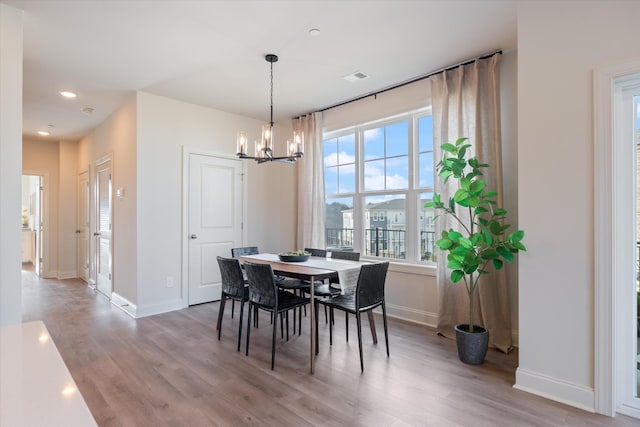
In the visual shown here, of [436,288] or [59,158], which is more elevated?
[59,158]

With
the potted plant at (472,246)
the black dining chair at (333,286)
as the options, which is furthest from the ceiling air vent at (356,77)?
the black dining chair at (333,286)

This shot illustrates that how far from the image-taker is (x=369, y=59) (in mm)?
3412

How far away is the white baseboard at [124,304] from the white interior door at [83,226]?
214 cm

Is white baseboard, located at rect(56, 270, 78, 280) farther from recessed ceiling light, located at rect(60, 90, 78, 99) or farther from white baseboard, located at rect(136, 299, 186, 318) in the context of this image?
recessed ceiling light, located at rect(60, 90, 78, 99)

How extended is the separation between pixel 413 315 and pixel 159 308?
10.5 feet

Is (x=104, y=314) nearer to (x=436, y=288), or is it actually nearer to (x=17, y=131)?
(x=17, y=131)

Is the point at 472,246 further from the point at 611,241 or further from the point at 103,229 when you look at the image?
the point at 103,229

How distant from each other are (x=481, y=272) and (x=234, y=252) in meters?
2.74

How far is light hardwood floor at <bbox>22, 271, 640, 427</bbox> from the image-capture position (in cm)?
212

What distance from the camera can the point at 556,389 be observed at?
2.32 meters

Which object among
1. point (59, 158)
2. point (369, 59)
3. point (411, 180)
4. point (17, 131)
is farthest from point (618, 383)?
point (59, 158)

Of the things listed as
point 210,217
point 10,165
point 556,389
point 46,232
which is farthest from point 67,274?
point 556,389

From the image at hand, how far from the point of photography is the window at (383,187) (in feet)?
13.1

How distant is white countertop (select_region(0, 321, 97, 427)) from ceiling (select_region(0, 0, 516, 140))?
245 centimetres
